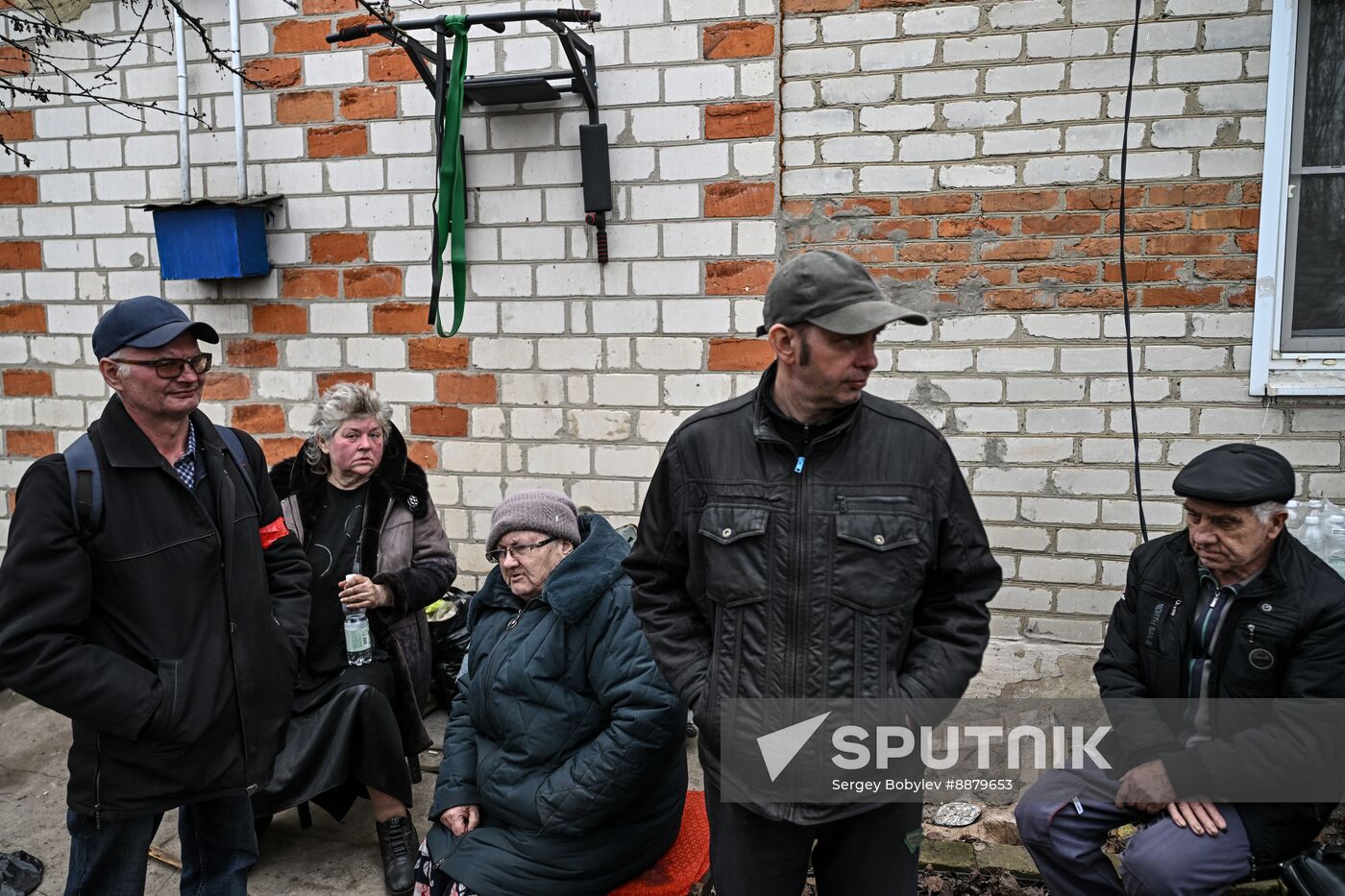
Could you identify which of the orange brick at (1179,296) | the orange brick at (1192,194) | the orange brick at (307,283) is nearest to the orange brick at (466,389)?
the orange brick at (307,283)

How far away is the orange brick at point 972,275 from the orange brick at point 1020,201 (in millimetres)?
243

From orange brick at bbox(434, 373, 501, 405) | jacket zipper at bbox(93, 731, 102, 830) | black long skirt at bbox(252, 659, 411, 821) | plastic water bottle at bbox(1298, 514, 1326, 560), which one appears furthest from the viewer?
orange brick at bbox(434, 373, 501, 405)

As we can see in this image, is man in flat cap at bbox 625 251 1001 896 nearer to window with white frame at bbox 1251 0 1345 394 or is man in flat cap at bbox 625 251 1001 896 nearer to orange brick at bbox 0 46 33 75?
window with white frame at bbox 1251 0 1345 394

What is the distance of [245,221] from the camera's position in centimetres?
494

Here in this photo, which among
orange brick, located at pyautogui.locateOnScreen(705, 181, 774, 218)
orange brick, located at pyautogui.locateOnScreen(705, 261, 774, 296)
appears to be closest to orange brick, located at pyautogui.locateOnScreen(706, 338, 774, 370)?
orange brick, located at pyautogui.locateOnScreen(705, 261, 774, 296)

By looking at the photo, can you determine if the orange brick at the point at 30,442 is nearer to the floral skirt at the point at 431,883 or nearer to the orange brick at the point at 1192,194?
the floral skirt at the point at 431,883

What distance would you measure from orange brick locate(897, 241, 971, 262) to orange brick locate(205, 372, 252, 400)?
3259mm

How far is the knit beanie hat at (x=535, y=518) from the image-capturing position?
9.87ft

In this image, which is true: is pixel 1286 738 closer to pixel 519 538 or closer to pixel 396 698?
pixel 519 538

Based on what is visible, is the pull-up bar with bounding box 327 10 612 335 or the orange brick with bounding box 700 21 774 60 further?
the orange brick with bounding box 700 21 774 60

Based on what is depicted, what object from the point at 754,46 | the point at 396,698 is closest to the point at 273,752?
the point at 396,698

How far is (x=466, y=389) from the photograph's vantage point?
5000 millimetres

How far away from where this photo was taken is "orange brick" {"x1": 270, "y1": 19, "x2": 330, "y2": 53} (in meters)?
4.94

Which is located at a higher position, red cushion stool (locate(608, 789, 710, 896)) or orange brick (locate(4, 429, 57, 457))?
orange brick (locate(4, 429, 57, 457))
